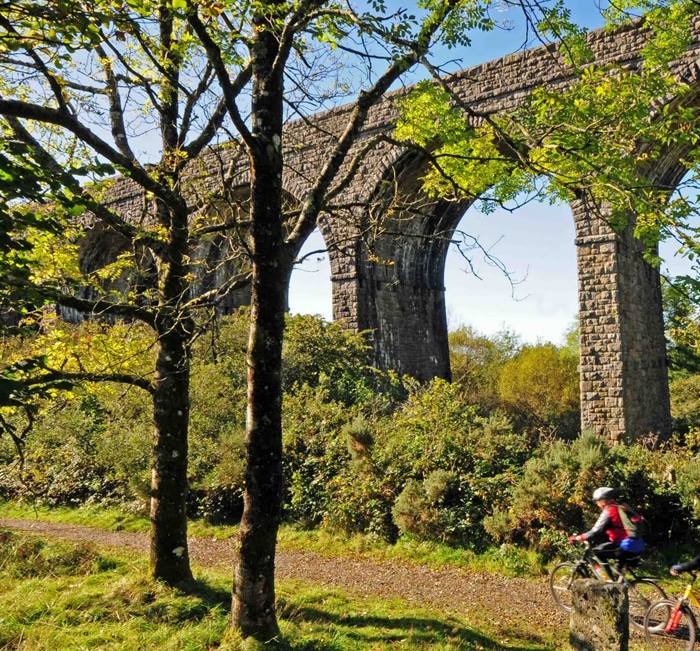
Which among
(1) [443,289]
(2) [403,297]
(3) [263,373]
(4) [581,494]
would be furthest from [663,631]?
(1) [443,289]

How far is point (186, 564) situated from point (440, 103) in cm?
511

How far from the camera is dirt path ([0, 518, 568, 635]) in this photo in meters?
6.41

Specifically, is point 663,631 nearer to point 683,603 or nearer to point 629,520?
point 683,603

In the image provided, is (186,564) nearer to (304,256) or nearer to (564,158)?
(304,256)

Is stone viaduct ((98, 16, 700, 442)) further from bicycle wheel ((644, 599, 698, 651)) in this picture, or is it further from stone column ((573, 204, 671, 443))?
bicycle wheel ((644, 599, 698, 651))

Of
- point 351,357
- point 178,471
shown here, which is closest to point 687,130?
point 178,471

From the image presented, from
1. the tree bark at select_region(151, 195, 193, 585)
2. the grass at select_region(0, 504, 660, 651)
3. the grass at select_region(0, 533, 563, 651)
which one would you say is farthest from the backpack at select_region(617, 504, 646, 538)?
the tree bark at select_region(151, 195, 193, 585)

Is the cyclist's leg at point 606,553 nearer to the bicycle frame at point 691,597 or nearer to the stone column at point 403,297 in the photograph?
the bicycle frame at point 691,597

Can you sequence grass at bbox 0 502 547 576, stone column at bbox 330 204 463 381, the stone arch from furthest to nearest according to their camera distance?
stone column at bbox 330 204 463 381, the stone arch, grass at bbox 0 502 547 576

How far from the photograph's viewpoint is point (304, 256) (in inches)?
214

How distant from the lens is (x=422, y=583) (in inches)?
297

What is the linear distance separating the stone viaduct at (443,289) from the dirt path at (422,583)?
406 cm

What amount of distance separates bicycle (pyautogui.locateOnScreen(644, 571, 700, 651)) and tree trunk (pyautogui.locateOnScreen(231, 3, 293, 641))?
3076 mm

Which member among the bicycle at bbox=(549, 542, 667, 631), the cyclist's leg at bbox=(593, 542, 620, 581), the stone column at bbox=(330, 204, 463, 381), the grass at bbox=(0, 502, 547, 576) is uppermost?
the stone column at bbox=(330, 204, 463, 381)
